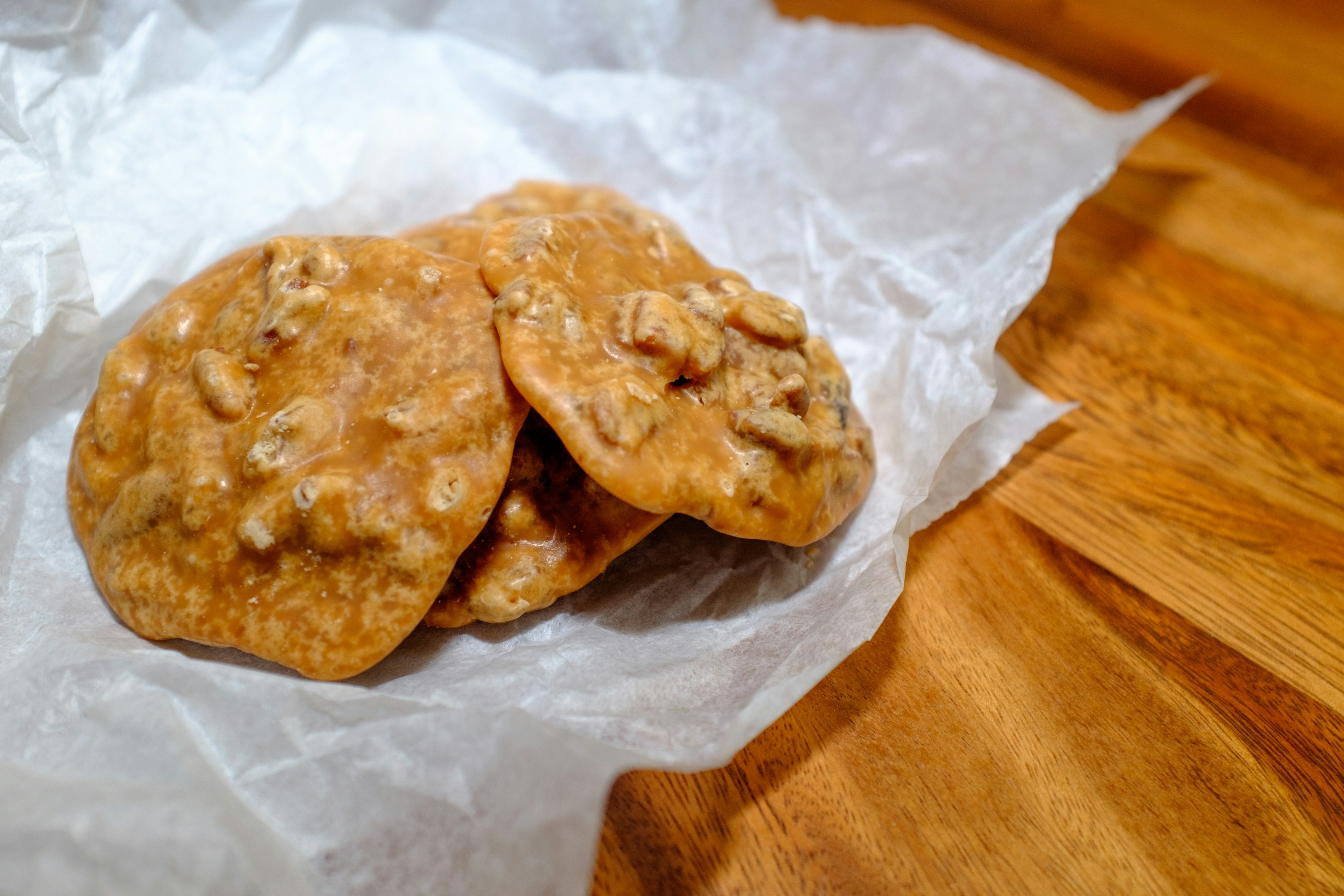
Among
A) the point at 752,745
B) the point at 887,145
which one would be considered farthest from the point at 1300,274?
the point at 752,745

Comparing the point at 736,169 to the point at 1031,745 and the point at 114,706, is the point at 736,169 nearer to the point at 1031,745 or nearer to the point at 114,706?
the point at 1031,745

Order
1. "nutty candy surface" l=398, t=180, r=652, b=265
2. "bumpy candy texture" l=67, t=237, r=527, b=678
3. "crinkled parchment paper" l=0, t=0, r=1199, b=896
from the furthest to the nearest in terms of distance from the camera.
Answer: "nutty candy surface" l=398, t=180, r=652, b=265, "bumpy candy texture" l=67, t=237, r=527, b=678, "crinkled parchment paper" l=0, t=0, r=1199, b=896

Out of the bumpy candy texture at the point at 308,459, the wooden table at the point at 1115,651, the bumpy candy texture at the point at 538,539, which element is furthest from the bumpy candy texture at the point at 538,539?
the wooden table at the point at 1115,651

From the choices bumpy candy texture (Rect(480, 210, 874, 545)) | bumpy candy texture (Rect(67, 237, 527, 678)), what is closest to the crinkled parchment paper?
bumpy candy texture (Rect(67, 237, 527, 678))

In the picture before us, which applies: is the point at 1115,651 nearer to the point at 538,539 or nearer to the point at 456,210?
the point at 538,539

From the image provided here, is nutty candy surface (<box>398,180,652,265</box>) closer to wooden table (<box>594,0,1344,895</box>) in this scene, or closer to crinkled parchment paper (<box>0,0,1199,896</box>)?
crinkled parchment paper (<box>0,0,1199,896</box>)

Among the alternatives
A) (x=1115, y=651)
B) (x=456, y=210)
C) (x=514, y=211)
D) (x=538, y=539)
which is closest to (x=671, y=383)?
(x=538, y=539)
